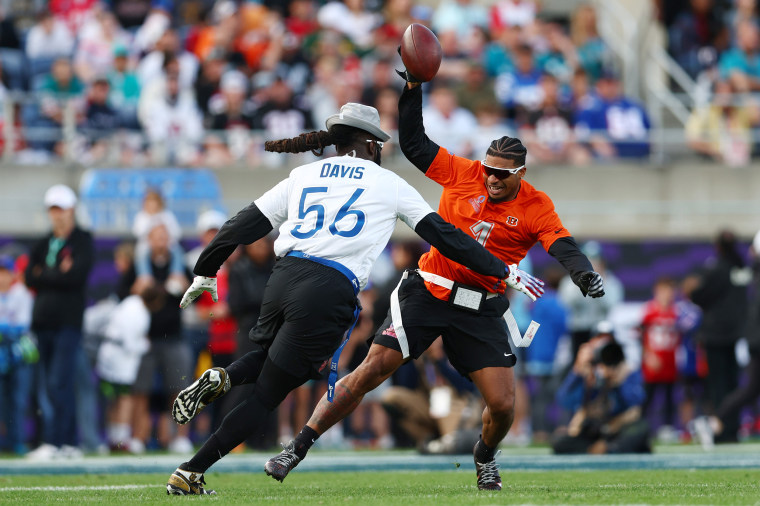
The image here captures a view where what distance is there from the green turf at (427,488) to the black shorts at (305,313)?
0.76 meters

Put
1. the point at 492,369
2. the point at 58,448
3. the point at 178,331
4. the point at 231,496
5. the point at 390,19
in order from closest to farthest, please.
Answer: the point at 231,496 → the point at 492,369 → the point at 58,448 → the point at 178,331 → the point at 390,19

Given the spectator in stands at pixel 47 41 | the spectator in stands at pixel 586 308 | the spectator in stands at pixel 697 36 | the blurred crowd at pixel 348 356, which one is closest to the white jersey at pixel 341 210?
the blurred crowd at pixel 348 356

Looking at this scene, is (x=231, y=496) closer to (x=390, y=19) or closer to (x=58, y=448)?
(x=58, y=448)

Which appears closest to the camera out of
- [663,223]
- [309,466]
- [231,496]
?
[231,496]

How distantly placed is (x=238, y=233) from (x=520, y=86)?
11096 mm

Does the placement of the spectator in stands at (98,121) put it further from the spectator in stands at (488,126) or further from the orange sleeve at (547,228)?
the orange sleeve at (547,228)

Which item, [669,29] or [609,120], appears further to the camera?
[669,29]

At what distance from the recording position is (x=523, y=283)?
7.45 metres

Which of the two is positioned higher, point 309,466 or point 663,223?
point 663,223

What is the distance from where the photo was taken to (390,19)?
765 inches

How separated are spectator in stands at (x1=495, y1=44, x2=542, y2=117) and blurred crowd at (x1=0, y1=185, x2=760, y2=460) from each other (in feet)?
9.08

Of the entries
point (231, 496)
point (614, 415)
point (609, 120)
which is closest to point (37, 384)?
point (614, 415)

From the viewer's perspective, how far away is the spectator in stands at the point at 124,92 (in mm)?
17297

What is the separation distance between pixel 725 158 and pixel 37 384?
9.19 meters
